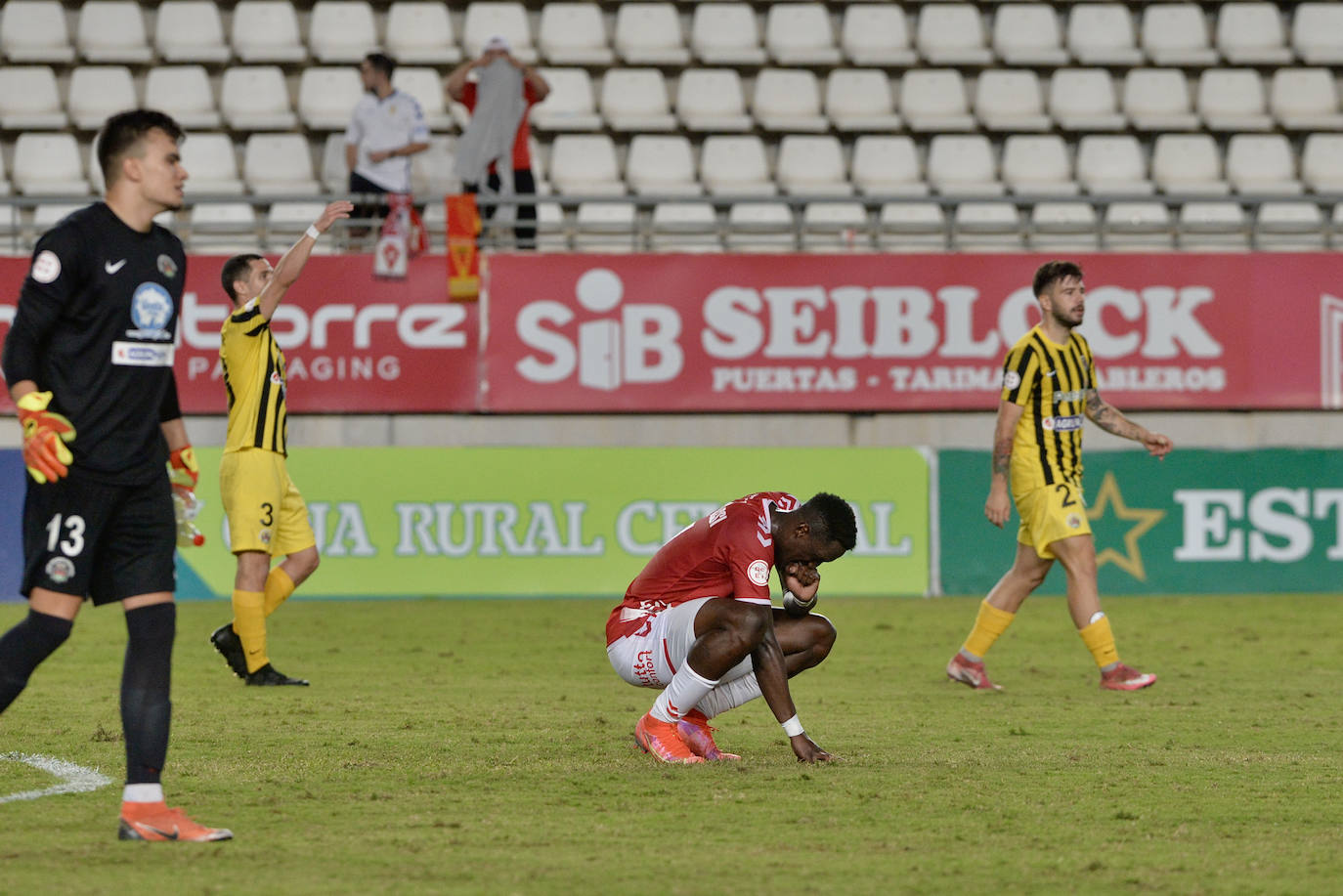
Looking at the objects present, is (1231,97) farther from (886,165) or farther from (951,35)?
(886,165)

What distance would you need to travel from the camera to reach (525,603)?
13.4m

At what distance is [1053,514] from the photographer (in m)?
8.71

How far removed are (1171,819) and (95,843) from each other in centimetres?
312

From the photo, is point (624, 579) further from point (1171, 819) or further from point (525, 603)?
point (1171, 819)

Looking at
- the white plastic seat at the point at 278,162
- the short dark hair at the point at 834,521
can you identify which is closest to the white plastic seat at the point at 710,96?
the white plastic seat at the point at 278,162

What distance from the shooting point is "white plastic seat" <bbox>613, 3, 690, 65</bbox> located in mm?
18562

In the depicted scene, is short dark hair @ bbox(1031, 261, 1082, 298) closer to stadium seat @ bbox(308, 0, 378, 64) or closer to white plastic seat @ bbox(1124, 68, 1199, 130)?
white plastic seat @ bbox(1124, 68, 1199, 130)

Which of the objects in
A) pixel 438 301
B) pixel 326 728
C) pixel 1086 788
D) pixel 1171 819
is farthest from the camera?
pixel 438 301

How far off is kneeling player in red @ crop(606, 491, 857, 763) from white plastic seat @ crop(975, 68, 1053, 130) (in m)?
12.8

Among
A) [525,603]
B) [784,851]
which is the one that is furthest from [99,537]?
[525,603]

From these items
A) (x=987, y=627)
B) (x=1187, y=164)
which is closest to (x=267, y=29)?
(x=1187, y=164)

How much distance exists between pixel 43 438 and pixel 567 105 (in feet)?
45.9

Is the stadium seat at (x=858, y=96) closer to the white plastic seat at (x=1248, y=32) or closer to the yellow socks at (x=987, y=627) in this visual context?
the white plastic seat at (x=1248, y=32)

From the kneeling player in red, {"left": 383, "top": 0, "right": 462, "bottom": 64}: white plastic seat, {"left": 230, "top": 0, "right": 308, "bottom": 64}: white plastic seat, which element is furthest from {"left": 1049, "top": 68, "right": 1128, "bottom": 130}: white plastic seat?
the kneeling player in red
